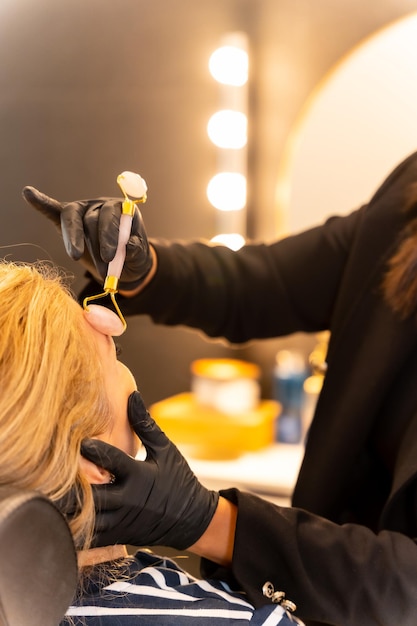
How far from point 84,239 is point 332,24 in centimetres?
176

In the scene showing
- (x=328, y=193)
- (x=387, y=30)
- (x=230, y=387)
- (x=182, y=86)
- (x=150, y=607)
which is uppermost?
(x=387, y=30)

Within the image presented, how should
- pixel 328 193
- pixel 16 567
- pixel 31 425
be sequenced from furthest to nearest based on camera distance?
pixel 328 193 < pixel 31 425 < pixel 16 567

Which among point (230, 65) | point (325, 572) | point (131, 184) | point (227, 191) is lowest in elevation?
point (325, 572)

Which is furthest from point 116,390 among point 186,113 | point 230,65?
point 230,65

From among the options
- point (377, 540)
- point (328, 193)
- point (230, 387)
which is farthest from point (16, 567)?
point (328, 193)

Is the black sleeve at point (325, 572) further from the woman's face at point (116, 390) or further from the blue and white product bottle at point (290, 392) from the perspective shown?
the blue and white product bottle at point (290, 392)

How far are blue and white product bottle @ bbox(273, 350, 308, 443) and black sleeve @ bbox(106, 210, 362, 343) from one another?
77 centimetres

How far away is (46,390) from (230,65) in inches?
65.9

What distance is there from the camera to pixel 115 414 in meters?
0.85

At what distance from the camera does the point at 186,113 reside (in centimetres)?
169

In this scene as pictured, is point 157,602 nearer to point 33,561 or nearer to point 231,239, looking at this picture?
point 33,561

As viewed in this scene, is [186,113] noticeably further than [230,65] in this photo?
No

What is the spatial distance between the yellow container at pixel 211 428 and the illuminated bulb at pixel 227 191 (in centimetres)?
62

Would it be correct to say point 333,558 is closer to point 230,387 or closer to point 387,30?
point 230,387
